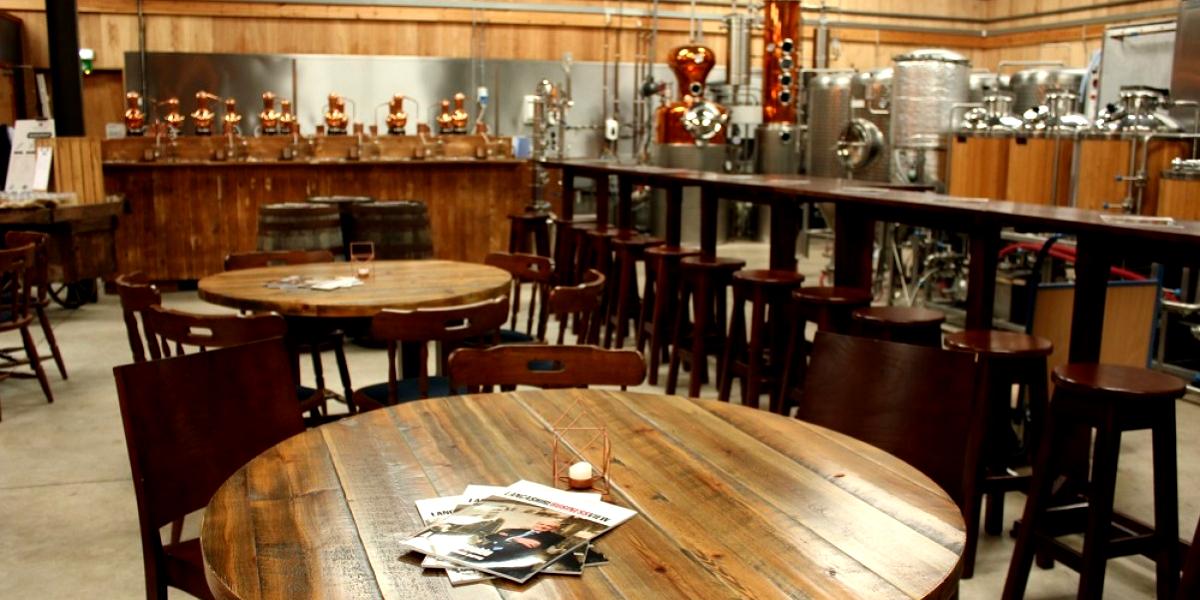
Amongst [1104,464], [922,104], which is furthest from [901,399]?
[922,104]

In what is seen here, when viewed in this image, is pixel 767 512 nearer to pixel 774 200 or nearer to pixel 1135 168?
pixel 774 200

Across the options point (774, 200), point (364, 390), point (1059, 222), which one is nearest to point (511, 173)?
point (774, 200)

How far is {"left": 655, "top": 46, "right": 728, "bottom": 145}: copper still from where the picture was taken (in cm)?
912

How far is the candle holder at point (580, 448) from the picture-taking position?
180cm

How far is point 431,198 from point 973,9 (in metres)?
8.73

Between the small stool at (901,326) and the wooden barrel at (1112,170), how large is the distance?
89.2 inches

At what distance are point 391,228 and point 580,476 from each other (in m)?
5.17

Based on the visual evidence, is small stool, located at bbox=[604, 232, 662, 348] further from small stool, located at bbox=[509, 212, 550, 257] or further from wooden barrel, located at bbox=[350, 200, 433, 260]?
wooden barrel, located at bbox=[350, 200, 433, 260]

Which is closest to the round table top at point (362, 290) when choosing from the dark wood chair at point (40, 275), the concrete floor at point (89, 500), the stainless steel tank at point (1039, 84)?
the concrete floor at point (89, 500)

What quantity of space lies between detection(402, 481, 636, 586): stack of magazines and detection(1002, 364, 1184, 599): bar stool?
1.71 meters

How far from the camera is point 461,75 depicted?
11.7 m

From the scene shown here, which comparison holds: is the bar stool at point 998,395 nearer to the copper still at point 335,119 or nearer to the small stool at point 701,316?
the small stool at point 701,316

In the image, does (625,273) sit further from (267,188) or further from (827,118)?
(827,118)

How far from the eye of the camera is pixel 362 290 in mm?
3855
